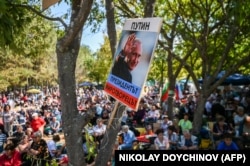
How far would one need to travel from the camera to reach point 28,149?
9.38 meters

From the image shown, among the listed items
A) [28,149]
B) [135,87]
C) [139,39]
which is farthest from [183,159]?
[28,149]

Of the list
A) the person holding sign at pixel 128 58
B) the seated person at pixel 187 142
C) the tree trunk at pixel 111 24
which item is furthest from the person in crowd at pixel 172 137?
the person holding sign at pixel 128 58

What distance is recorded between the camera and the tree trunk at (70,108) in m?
3.76

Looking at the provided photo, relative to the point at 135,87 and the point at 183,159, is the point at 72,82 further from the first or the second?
the point at 183,159

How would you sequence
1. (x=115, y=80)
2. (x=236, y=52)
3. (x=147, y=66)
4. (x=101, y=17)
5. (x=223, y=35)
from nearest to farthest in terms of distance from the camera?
(x=147, y=66) < (x=115, y=80) < (x=101, y=17) < (x=223, y=35) < (x=236, y=52)

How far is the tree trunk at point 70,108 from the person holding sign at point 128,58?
607mm

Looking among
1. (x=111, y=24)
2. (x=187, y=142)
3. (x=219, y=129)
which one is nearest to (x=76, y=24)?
(x=111, y=24)

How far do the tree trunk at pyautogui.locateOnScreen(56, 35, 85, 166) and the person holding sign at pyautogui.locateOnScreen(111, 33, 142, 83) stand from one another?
607mm

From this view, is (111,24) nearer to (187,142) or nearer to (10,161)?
(10,161)

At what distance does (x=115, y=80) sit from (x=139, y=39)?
0.45 m

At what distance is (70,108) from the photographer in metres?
3.80

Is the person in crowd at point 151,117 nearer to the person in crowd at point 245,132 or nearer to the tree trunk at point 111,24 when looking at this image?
the person in crowd at point 245,132

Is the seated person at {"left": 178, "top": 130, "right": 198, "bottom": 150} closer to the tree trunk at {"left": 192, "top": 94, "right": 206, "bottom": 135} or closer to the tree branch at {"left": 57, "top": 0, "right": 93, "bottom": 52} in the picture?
the tree trunk at {"left": 192, "top": 94, "right": 206, "bottom": 135}

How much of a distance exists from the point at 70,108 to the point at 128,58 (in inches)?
36.7
